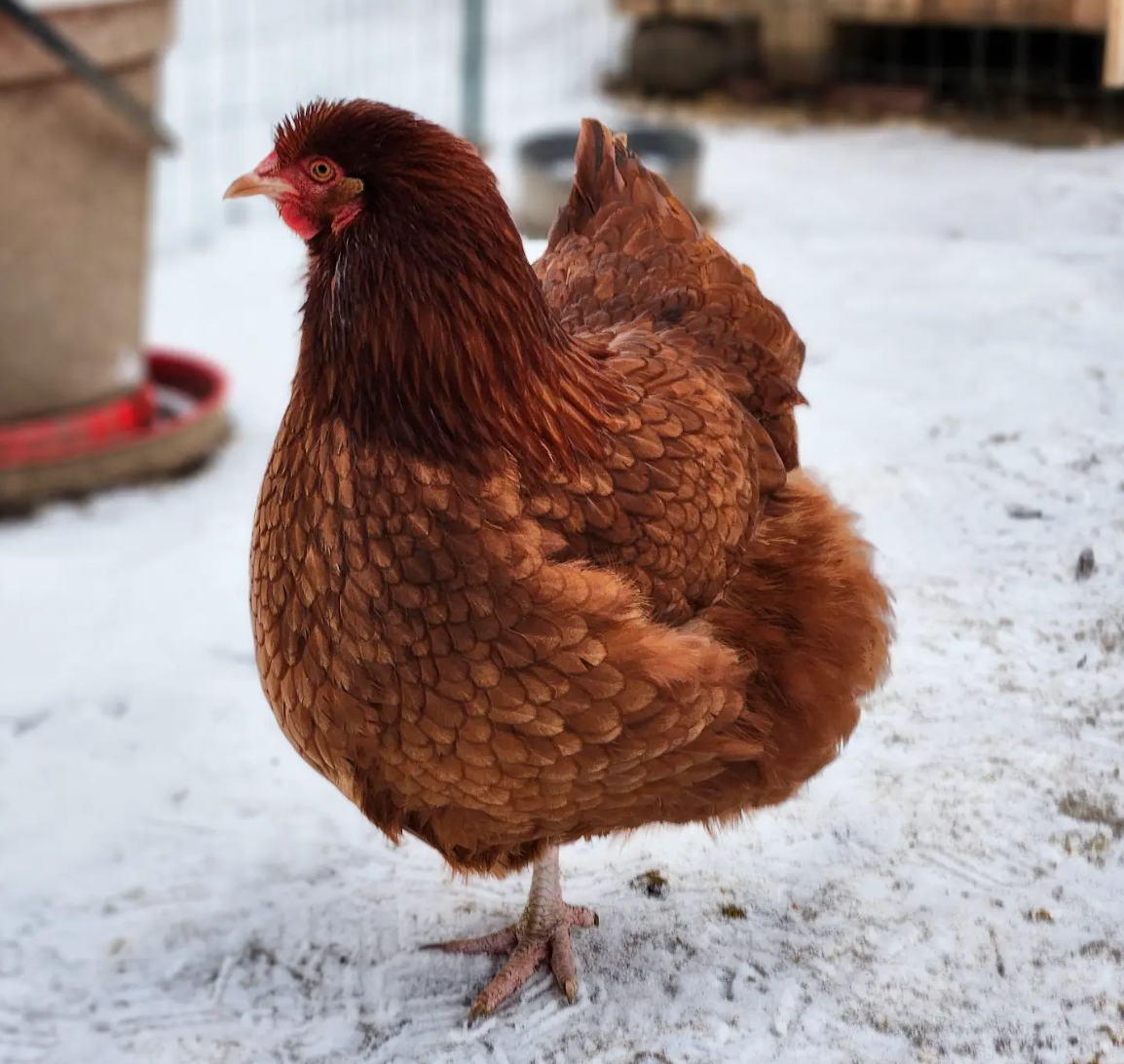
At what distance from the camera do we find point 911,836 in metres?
2.26

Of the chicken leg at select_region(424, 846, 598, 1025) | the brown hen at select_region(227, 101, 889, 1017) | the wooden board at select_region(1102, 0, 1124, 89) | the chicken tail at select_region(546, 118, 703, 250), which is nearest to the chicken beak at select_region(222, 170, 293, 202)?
the brown hen at select_region(227, 101, 889, 1017)

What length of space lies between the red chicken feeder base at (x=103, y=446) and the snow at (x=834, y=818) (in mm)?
679

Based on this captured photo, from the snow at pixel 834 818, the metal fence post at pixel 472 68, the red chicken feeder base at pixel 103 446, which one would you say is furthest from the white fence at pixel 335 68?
the snow at pixel 834 818

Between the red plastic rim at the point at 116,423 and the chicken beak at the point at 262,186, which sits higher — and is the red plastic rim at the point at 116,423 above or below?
below

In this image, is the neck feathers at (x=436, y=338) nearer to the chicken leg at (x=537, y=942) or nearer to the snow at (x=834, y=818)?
the snow at (x=834, y=818)

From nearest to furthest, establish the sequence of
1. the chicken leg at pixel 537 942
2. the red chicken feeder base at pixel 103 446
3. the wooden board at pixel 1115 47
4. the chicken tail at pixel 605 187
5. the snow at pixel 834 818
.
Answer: the snow at pixel 834 818 < the chicken leg at pixel 537 942 < the chicken tail at pixel 605 187 < the wooden board at pixel 1115 47 < the red chicken feeder base at pixel 103 446

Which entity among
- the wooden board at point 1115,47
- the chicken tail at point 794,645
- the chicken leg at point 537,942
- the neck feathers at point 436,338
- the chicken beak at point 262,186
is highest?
the wooden board at point 1115,47

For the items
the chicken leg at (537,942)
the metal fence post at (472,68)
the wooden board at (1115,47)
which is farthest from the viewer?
the metal fence post at (472,68)

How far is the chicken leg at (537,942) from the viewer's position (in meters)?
2.20

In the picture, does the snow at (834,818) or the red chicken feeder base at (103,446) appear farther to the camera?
the red chicken feeder base at (103,446)

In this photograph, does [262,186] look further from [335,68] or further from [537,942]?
[335,68]

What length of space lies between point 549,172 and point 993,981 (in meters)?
2.90

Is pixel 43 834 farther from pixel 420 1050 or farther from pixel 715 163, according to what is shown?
pixel 715 163

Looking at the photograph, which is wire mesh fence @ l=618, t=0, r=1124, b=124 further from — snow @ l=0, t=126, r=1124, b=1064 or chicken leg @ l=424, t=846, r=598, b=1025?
chicken leg @ l=424, t=846, r=598, b=1025
